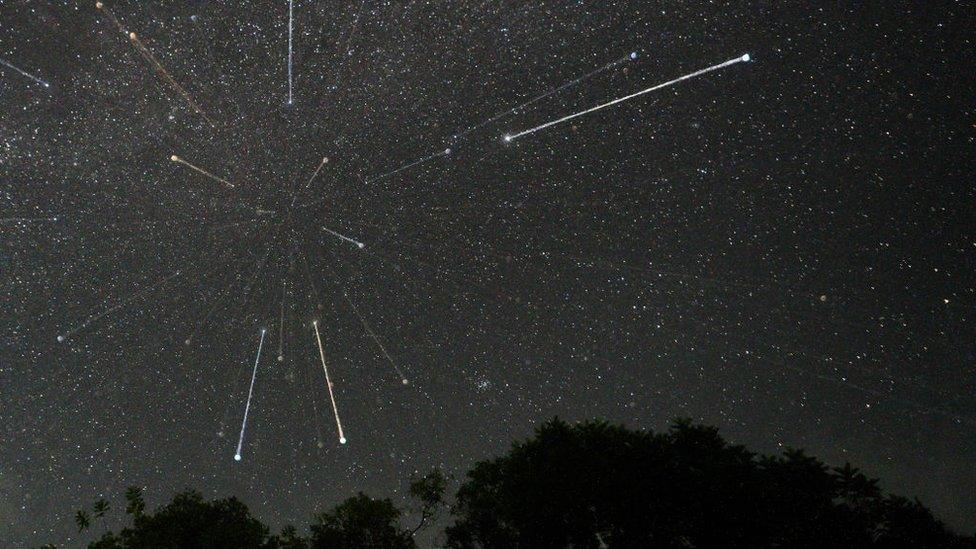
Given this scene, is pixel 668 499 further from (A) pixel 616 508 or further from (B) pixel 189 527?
(B) pixel 189 527

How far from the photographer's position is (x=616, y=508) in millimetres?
11648

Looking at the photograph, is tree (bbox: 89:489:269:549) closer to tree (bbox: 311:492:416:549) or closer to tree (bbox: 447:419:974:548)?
tree (bbox: 311:492:416:549)

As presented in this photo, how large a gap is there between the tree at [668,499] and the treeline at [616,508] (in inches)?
0.9

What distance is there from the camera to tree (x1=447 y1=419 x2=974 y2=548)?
9805 millimetres

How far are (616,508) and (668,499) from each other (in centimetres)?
115

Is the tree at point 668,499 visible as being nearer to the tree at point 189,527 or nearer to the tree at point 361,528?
the tree at point 361,528

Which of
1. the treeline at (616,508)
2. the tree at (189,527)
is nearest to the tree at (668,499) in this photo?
the treeline at (616,508)

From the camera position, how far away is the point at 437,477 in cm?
1588

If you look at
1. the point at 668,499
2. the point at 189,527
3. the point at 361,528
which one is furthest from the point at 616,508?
the point at 189,527

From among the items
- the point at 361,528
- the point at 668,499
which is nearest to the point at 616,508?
the point at 668,499

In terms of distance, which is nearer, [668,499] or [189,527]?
[668,499]

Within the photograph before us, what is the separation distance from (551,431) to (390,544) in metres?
5.46

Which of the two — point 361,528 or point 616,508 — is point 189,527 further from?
point 616,508

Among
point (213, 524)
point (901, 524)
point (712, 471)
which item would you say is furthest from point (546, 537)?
point (213, 524)
